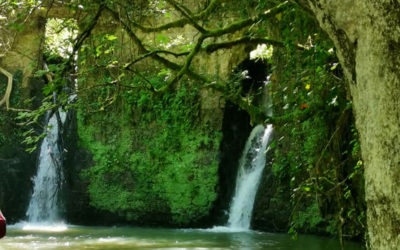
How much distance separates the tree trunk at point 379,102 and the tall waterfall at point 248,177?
9.41 metres

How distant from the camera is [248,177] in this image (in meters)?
11.6

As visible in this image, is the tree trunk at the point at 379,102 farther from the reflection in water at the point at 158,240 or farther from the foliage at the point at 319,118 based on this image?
the reflection in water at the point at 158,240

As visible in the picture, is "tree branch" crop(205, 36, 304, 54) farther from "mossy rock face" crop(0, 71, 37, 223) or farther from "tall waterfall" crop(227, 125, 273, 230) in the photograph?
"mossy rock face" crop(0, 71, 37, 223)

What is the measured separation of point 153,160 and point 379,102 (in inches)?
429

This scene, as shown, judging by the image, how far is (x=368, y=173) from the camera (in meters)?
1.86

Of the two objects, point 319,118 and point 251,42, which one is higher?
point 251,42

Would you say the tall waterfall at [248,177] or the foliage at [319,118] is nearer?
the foliage at [319,118]

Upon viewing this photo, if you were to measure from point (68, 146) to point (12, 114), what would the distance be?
1.94 metres

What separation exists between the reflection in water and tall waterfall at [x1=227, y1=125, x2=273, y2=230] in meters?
0.69

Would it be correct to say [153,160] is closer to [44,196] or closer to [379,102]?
[44,196]

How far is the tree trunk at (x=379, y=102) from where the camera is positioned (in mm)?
1748

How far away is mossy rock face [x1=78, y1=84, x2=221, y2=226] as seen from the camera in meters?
11.9

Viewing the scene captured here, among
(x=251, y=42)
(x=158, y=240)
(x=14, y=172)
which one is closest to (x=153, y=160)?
(x=158, y=240)

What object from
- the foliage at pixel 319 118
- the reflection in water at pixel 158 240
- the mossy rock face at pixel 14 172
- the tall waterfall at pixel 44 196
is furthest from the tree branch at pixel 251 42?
the mossy rock face at pixel 14 172
